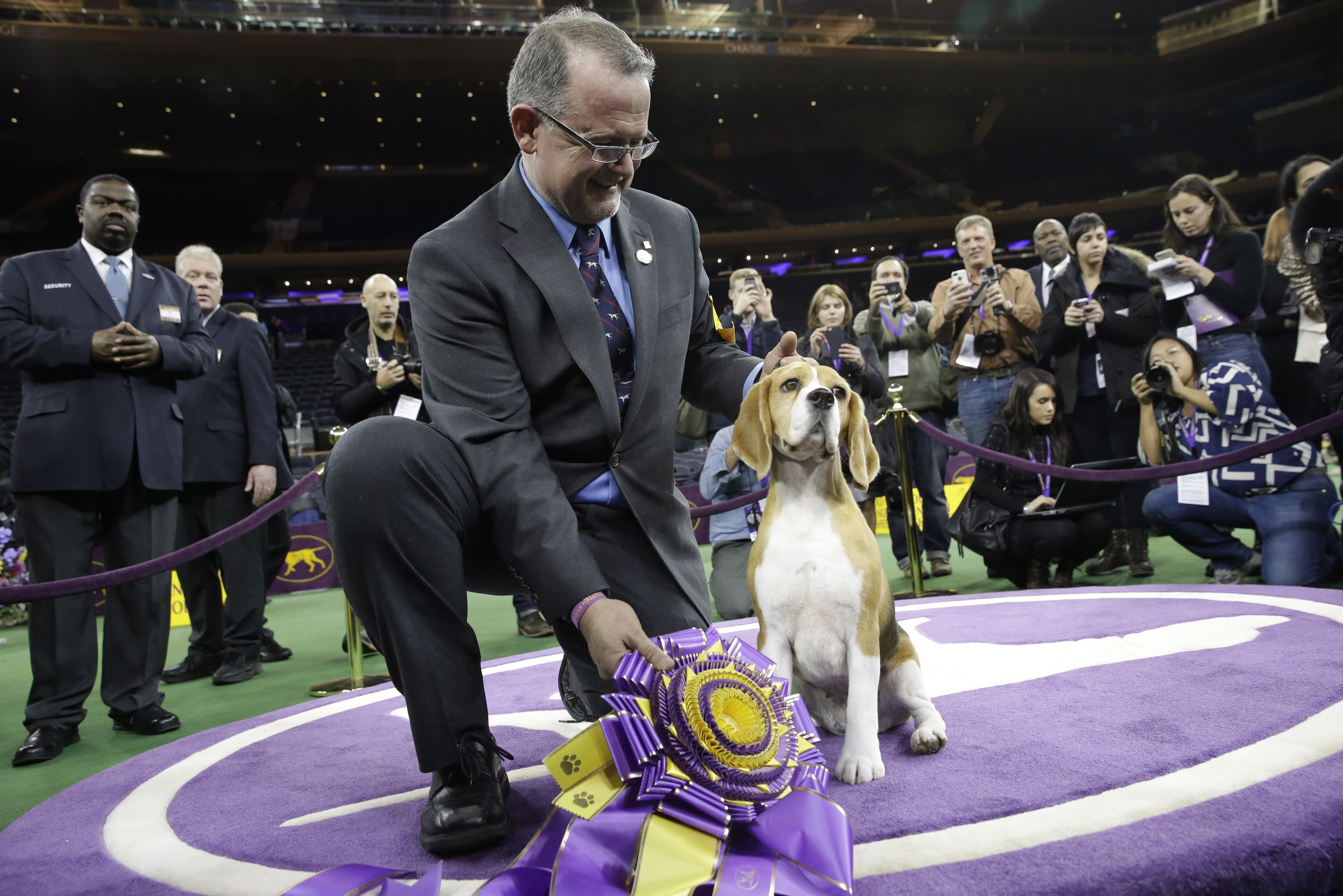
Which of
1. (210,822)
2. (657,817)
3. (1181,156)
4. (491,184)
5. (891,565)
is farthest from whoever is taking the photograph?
(491,184)

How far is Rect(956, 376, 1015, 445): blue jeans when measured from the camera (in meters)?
5.72

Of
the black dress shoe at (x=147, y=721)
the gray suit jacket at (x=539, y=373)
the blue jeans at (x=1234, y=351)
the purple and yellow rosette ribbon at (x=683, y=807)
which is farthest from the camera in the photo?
the blue jeans at (x=1234, y=351)

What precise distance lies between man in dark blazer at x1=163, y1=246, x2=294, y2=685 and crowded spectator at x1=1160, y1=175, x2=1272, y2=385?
533 centimetres

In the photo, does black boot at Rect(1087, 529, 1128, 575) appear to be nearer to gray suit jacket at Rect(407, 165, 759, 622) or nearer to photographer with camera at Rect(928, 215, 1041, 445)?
photographer with camera at Rect(928, 215, 1041, 445)

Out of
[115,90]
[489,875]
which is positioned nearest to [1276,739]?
[489,875]

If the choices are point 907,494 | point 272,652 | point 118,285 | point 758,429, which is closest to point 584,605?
Answer: point 758,429

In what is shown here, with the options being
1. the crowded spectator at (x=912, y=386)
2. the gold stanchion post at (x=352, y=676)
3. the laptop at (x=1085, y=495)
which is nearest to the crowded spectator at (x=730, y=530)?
the crowded spectator at (x=912, y=386)

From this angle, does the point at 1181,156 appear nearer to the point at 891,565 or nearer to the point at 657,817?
the point at 891,565

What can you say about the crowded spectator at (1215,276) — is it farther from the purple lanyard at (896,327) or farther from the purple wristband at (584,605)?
the purple wristband at (584,605)

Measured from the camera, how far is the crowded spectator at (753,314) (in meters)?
5.16

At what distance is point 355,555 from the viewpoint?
180cm

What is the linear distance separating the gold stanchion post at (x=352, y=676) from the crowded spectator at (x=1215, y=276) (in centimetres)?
476

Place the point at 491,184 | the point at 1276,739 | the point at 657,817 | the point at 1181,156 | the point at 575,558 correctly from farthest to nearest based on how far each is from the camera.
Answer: the point at 491,184 → the point at 1181,156 → the point at 1276,739 → the point at 575,558 → the point at 657,817

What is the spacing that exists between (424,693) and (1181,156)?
31.5 m
